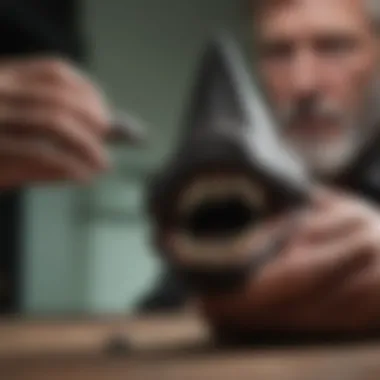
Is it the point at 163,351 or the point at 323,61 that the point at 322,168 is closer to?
the point at 163,351

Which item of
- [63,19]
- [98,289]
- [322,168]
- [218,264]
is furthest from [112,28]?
[218,264]

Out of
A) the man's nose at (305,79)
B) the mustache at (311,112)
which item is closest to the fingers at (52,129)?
the mustache at (311,112)

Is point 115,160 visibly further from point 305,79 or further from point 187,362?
point 187,362

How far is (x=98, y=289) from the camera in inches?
54.4

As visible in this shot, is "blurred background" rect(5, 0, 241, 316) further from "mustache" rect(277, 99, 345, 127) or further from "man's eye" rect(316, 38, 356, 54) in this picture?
"mustache" rect(277, 99, 345, 127)

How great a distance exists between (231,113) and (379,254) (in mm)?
68

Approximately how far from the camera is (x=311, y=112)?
744 millimetres

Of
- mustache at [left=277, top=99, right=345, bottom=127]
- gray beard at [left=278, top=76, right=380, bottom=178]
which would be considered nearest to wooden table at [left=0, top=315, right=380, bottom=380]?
gray beard at [left=278, top=76, right=380, bottom=178]

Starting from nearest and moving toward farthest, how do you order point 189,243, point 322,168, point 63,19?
1. point 189,243
2. point 322,168
3. point 63,19

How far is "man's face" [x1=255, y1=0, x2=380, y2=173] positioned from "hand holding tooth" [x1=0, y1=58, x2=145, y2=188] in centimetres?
33

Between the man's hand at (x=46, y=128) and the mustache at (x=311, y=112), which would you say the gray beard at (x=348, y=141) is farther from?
the man's hand at (x=46, y=128)

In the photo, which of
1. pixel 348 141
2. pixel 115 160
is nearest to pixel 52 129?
pixel 348 141

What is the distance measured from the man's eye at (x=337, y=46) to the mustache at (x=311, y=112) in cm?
11

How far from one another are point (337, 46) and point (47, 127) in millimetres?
555
